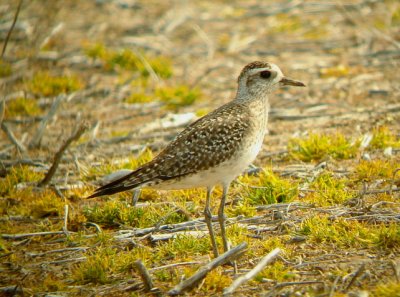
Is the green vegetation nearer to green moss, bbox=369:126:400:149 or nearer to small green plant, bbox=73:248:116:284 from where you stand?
green moss, bbox=369:126:400:149

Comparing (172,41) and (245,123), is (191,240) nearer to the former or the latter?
(245,123)

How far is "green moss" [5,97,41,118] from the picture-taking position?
45.4 ft

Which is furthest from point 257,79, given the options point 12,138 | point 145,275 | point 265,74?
point 12,138

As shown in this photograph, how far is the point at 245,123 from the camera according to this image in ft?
28.7

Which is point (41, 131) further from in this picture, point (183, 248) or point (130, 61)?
point (183, 248)

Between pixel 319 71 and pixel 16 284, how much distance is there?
923 cm

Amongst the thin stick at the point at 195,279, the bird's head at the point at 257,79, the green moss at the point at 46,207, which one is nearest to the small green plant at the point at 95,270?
the thin stick at the point at 195,279

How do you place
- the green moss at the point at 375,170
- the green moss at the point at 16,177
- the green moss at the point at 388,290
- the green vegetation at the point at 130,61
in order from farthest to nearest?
the green vegetation at the point at 130,61 < the green moss at the point at 16,177 < the green moss at the point at 375,170 < the green moss at the point at 388,290

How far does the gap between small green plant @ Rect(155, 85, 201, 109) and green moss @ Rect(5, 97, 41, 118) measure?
2.49 meters

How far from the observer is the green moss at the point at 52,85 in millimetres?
14750

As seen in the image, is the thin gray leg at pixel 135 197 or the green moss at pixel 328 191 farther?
the thin gray leg at pixel 135 197

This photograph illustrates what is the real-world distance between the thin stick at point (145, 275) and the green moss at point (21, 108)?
7.20 metres

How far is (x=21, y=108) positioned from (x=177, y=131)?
3.52m

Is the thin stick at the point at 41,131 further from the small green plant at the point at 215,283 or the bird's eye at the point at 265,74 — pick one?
the small green plant at the point at 215,283
